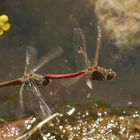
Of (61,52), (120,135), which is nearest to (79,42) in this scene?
(61,52)

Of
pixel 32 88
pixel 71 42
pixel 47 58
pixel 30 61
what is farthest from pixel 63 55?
pixel 32 88

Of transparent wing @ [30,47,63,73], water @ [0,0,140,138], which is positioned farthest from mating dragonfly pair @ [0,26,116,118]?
water @ [0,0,140,138]

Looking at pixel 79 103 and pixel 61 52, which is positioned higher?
pixel 61 52

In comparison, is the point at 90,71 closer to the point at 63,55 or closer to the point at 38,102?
the point at 38,102

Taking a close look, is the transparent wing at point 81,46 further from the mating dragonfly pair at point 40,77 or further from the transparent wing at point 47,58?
the transparent wing at point 47,58

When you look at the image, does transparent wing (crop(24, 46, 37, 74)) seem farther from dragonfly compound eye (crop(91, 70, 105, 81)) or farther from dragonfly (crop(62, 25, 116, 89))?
dragonfly compound eye (crop(91, 70, 105, 81))

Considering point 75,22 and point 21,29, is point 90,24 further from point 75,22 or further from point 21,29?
point 21,29

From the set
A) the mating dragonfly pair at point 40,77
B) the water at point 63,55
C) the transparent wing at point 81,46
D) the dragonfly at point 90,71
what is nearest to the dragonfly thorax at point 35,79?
the mating dragonfly pair at point 40,77
